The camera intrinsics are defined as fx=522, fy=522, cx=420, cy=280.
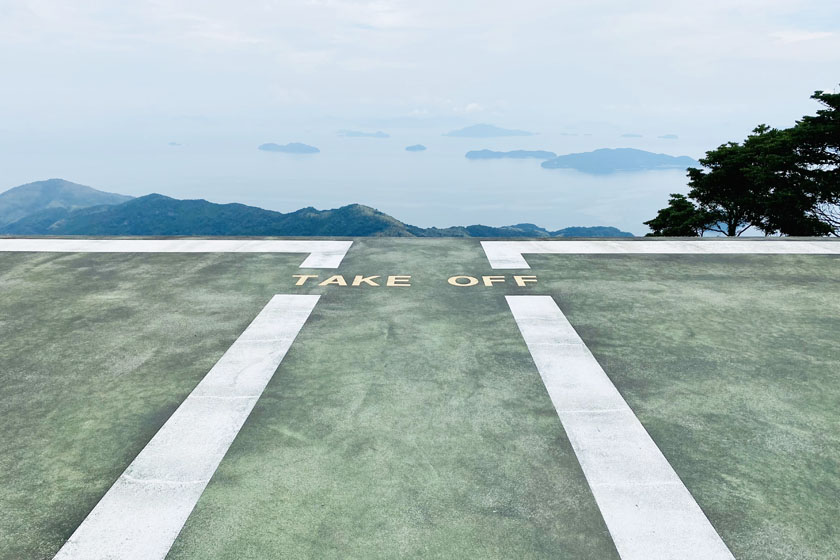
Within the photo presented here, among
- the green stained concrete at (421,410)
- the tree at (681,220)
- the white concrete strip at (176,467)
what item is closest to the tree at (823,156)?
the tree at (681,220)

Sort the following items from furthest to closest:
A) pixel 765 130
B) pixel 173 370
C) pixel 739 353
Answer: pixel 765 130
pixel 739 353
pixel 173 370

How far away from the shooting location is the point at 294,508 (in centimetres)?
352

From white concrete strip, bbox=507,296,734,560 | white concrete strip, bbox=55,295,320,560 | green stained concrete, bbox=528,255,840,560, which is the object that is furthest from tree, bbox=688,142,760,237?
white concrete strip, bbox=55,295,320,560

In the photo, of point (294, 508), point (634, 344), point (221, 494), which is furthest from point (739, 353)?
point (221, 494)

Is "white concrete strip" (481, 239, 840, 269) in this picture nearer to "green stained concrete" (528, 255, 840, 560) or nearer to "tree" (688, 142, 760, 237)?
"green stained concrete" (528, 255, 840, 560)

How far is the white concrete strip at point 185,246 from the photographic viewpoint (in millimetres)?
10430

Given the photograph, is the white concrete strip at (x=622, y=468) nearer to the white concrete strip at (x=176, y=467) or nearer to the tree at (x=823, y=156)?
the white concrete strip at (x=176, y=467)

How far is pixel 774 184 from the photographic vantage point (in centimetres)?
2766

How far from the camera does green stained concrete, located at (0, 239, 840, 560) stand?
338 cm

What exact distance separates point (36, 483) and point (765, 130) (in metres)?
38.0

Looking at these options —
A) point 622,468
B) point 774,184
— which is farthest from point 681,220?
point 622,468

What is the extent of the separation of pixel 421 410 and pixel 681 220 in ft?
108

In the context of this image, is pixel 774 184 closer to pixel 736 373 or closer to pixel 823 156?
pixel 823 156

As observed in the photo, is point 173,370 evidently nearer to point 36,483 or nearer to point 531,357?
point 36,483
